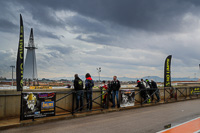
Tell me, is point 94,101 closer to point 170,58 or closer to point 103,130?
point 103,130

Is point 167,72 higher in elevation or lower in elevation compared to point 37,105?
higher

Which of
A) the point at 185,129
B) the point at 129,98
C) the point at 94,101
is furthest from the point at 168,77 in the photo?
the point at 185,129

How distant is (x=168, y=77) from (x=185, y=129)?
13802 mm

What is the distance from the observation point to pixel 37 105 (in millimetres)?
7980

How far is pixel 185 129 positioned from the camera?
6.59 m

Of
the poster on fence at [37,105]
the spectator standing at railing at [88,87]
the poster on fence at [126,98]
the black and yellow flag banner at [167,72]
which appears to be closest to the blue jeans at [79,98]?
the spectator standing at railing at [88,87]

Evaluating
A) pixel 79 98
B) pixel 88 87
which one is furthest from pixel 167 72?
pixel 79 98

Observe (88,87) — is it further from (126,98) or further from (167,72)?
(167,72)

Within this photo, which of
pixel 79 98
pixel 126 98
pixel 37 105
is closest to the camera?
pixel 37 105

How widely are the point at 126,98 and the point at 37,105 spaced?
19.7 ft

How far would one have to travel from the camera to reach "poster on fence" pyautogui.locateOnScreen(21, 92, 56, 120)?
7.64 metres

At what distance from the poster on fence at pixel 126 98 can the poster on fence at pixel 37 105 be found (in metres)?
4.77

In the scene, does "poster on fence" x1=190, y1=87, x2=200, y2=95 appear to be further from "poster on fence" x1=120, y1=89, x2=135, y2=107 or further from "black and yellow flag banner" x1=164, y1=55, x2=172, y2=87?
"poster on fence" x1=120, y1=89, x2=135, y2=107

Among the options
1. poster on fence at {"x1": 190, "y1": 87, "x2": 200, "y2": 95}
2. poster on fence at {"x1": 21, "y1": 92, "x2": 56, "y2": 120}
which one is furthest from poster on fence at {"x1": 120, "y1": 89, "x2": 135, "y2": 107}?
poster on fence at {"x1": 190, "y1": 87, "x2": 200, "y2": 95}
